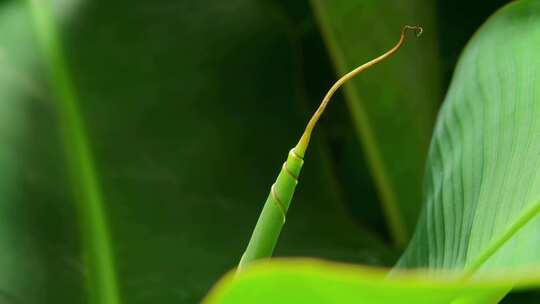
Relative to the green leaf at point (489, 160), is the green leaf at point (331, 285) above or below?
above

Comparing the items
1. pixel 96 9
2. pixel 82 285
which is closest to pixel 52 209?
pixel 82 285

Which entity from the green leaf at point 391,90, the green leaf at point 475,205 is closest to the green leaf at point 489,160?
the green leaf at point 475,205

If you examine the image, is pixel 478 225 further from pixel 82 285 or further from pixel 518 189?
pixel 82 285

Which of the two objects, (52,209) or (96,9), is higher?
(96,9)

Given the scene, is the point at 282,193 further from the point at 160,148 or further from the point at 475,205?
the point at 160,148

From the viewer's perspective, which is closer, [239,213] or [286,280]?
[286,280]

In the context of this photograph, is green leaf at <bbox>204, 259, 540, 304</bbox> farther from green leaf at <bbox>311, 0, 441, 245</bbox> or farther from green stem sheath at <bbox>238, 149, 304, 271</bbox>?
green leaf at <bbox>311, 0, 441, 245</bbox>

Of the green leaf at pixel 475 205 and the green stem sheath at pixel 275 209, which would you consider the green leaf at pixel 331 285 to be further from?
the green stem sheath at pixel 275 209
